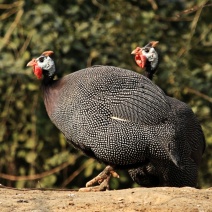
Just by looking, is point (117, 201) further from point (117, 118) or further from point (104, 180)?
point (104, 180)

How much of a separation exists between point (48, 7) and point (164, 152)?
108 inches

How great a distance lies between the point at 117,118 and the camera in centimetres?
608

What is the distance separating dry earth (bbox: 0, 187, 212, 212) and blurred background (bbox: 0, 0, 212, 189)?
9.86 ft

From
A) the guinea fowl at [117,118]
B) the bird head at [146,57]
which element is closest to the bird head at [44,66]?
the guinea fowl at [117,118]

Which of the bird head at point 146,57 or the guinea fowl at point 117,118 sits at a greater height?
the bird head at point 146,57

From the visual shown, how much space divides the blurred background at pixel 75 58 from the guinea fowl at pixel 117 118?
2131 millimetres

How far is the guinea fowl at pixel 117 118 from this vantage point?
6.05 metres

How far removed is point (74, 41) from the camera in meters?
8.54

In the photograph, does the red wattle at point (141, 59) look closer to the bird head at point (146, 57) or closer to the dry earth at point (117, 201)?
the bird head at point (146, 57)

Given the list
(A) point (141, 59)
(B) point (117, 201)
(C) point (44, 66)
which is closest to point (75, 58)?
(A) point (141, 59)

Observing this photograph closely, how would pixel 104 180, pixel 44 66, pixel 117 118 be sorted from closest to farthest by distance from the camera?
pixel 117 118 → pixel 104 180 → pixel 44 66

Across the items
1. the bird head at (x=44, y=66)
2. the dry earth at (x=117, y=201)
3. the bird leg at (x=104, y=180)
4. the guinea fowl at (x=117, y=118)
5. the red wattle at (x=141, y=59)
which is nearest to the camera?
the dry earth at (x=117, y=201)

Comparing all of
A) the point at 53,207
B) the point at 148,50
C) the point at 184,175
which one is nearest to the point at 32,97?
the point at 148,50

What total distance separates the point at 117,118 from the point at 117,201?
1.01 metres
